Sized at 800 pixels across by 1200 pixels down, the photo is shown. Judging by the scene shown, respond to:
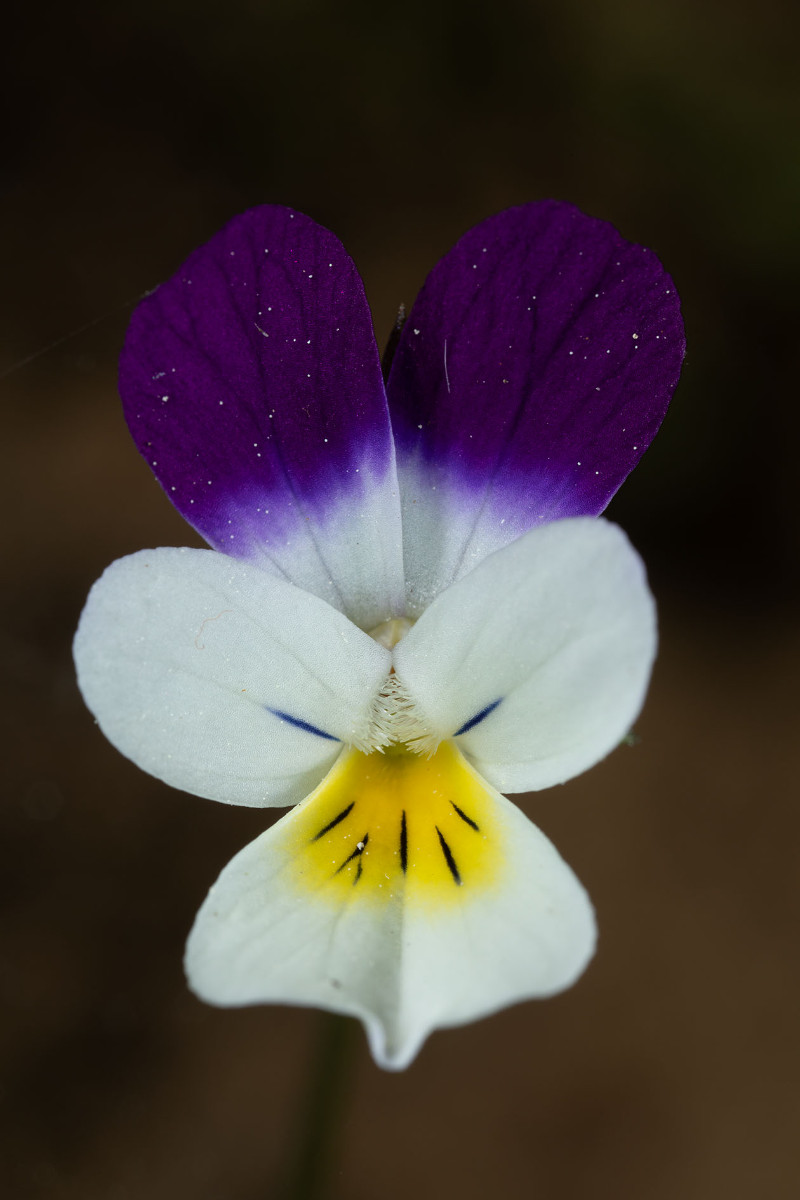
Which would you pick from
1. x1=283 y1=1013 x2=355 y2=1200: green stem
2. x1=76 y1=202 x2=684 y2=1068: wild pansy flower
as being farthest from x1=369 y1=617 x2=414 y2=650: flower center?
x1=283 y1=1013 x2=355 y2=1200: green stem

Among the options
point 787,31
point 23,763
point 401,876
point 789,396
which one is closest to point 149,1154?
point 23,763

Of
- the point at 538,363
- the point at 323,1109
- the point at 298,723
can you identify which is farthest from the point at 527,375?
the point at 323,1109

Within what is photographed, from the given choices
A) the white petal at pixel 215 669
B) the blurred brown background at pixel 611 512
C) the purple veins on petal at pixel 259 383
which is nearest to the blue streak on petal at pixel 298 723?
the white petal at pixel 215 669

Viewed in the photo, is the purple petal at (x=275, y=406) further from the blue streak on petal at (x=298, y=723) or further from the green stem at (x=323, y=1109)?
the green stem at (x=323, y=1109)

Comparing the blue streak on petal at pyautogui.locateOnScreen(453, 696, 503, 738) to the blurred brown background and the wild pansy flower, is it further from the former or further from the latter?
the blurred brown background

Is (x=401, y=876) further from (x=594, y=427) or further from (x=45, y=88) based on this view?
(x=45, y=88)
